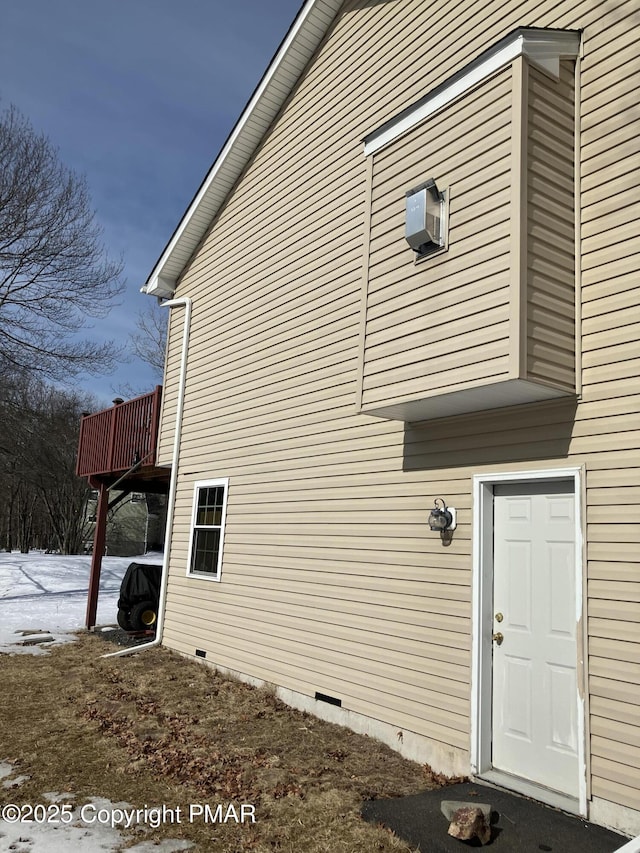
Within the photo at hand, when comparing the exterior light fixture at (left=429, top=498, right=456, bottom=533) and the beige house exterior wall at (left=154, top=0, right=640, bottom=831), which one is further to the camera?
the exterior light fixture at (left=429, top=498, right=456, bottom=533)

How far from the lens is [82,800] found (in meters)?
4.43

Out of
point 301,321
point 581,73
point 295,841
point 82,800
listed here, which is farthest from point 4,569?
point 581,73

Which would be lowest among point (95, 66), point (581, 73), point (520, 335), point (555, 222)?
point (520, 335)

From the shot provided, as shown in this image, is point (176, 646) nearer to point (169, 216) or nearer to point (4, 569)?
point (4, 569)

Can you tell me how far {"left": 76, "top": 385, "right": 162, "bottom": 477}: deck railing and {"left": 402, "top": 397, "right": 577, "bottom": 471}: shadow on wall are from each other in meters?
6.50

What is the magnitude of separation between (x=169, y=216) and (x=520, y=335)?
891 inches

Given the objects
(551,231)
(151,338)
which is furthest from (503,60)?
(151,338)

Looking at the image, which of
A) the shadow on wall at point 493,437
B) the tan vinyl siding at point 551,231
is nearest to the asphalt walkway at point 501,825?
the shadow on wall at point 493,437

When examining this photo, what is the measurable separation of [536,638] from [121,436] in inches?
372

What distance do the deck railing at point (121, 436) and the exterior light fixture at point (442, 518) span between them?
685 cm

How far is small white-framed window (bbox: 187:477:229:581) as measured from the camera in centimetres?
906

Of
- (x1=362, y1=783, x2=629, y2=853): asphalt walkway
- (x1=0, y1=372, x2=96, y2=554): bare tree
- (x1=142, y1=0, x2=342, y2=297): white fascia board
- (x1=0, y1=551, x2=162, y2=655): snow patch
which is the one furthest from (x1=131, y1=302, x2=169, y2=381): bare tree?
(x1=362, y1=783, x2=629, y2=853): asphalt walkway

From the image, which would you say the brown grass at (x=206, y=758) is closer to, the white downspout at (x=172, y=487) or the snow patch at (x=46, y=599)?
the white downspout at (x=172, y=487)

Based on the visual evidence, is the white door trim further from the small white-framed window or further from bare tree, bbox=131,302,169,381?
bare tree, bbox=131,302,169,381
